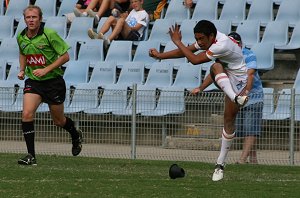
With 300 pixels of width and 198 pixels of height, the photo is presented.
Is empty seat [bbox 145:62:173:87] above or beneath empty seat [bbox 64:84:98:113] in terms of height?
above

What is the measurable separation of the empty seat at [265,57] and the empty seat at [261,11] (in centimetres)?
152

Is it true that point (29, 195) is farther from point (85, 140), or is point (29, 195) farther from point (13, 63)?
point (13, 63)

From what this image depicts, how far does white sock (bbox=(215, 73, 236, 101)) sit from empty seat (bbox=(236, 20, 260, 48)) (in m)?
7.37

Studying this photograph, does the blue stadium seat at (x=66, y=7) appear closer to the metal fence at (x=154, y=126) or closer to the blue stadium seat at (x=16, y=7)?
the blue stadium seat at (x=16, y=7)

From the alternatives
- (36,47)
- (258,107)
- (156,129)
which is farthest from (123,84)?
(36,47)

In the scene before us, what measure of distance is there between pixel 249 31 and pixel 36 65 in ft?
22.5

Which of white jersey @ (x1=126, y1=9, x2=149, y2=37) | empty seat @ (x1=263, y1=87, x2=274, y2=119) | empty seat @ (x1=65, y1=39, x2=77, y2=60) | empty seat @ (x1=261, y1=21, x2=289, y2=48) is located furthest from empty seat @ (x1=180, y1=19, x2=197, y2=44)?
empty seat @ (x1=263, y1=87, x2=274, y2=119)

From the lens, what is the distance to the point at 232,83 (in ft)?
42.1

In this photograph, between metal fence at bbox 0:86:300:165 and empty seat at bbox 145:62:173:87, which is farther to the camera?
empty seat at bbox 145:62:173:87

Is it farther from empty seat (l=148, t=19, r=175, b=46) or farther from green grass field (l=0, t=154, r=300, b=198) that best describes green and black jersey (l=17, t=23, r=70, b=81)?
empty seat (l=148, t=19, r=175, b=46)

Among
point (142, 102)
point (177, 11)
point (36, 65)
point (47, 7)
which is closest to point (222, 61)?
point (36, 65)

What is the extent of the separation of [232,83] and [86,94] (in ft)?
16.2

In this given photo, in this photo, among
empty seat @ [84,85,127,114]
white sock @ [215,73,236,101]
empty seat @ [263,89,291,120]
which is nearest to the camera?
white sock @ [215,73,236,101]

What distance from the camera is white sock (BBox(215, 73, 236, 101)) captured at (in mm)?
12312
